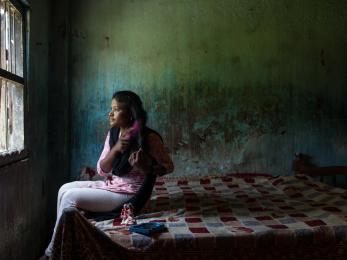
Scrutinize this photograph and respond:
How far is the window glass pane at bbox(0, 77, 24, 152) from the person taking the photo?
10.4 feet

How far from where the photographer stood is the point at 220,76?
490 cm

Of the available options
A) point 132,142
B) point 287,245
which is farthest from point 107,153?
point 287,245

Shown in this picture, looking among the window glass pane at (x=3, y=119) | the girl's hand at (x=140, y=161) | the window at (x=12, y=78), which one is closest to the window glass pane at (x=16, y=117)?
the window at (x=12, y=78)

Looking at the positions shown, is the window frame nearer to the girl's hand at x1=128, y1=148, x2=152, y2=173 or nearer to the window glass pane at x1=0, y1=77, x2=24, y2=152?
the window glass pane at x1=0, y1=77, x2=24, y2=152

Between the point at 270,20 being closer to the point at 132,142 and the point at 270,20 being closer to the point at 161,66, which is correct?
the point at 161,66

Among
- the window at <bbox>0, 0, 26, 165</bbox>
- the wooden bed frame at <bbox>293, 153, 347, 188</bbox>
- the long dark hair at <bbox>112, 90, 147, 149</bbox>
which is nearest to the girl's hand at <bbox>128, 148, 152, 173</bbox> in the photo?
the long dark hair at <bbox>112, 90, 147, 149</bbox>

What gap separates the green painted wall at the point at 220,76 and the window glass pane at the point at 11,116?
1.42 metres

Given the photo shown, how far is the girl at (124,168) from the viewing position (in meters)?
3.10

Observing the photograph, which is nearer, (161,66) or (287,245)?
(287,245)

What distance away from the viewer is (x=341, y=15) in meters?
4.88

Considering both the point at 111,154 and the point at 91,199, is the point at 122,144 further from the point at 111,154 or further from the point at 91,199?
the point at 91,199

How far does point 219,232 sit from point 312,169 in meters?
2.35

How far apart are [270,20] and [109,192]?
2.85 meters

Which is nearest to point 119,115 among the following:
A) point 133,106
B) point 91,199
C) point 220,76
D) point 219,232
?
point 133,106
